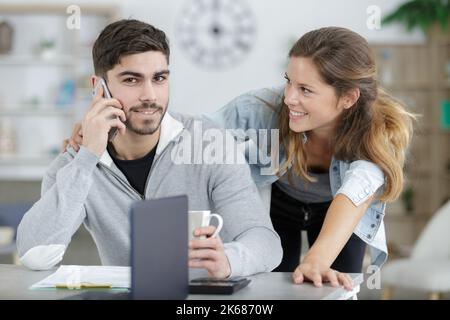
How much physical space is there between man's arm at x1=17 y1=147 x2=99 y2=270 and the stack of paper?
0.15 ft

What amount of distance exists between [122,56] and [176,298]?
58 cm

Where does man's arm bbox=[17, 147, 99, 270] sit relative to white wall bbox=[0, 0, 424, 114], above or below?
below

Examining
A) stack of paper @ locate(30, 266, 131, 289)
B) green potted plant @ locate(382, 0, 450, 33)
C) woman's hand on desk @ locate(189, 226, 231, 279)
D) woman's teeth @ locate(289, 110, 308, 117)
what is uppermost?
green potted plant @ locate(382, 0, 450, 33)

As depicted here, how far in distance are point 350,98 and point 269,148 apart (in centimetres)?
20

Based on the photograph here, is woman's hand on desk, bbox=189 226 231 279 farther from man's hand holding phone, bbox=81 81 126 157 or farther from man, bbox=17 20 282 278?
man's hand holding phone, bbox=81 81 126 157

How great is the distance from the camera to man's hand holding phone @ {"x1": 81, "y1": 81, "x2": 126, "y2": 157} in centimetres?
141

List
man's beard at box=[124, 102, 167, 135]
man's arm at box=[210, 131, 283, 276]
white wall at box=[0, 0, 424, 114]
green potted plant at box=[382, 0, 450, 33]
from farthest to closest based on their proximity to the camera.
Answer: white wall at box=[0, 0, 424, 114] < green potted plant at box=[382, 0, 450, 33] < man's beard at box=[124, 102, 167, 135] < man's arm at box=[210, 131, 283, 276]

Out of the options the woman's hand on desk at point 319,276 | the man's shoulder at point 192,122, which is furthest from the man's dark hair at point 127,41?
the woman's hand on desk at point 319,276

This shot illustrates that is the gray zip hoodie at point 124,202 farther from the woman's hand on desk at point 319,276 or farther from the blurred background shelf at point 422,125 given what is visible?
the blurred background shelf at point 422,125

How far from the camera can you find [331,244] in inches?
53.9

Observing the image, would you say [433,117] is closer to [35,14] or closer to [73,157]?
[35,14]

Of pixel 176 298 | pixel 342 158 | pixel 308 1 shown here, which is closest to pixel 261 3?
pixel 308 1

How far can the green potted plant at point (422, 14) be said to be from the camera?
4926 mm

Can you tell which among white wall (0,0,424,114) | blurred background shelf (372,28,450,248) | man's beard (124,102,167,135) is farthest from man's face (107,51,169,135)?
blurred background shelf (372,28,450,248)
